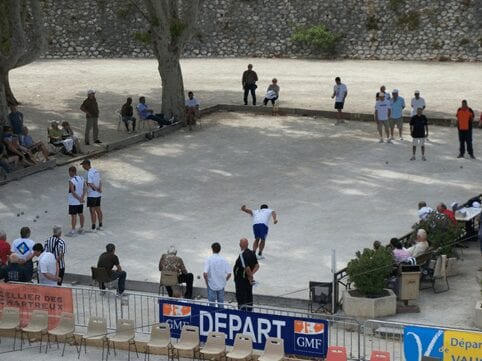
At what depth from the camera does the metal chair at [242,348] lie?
58.5 feet

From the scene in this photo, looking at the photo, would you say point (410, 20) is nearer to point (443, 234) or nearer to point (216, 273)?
point (443, 234)

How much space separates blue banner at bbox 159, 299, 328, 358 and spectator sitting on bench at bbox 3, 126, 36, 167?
11856mm

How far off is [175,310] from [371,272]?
10.7ft

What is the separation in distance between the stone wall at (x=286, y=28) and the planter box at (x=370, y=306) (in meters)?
26.8

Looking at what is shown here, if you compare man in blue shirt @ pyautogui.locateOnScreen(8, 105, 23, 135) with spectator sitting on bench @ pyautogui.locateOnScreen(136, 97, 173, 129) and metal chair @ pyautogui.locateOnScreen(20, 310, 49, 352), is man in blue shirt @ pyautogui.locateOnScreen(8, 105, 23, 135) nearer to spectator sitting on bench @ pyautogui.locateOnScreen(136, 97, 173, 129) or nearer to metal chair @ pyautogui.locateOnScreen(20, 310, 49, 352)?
spectator sitting on bench @ pyautogui.locateOnScreen(136, 97, 173, 129)

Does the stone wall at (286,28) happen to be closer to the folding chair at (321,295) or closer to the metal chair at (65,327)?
the folding chair at (321,295)

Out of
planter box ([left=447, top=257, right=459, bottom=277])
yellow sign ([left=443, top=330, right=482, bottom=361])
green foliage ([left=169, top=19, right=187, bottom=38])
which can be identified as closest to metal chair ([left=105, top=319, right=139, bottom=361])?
yellow sign ([left=443, top=330, right=482, bottom=361])

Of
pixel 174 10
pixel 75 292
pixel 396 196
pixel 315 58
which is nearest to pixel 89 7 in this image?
pixel 315 58

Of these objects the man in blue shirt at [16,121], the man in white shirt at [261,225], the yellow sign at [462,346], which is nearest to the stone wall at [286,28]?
the man in blue shirt at [16,121]

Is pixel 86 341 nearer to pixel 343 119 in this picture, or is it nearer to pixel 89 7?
pixel 343 119

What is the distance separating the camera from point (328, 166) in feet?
98.5

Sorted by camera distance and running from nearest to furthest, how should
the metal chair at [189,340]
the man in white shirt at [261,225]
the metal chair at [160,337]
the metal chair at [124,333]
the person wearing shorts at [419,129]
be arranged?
the metal chair at [189,340] → the metal chair at [160,337] → the metal chair at [124,333] → the man in white shirt at [261,225] → the person wearing shorts at [419,129]

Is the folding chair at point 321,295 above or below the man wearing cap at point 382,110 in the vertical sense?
below

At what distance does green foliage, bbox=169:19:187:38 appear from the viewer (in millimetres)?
34281
